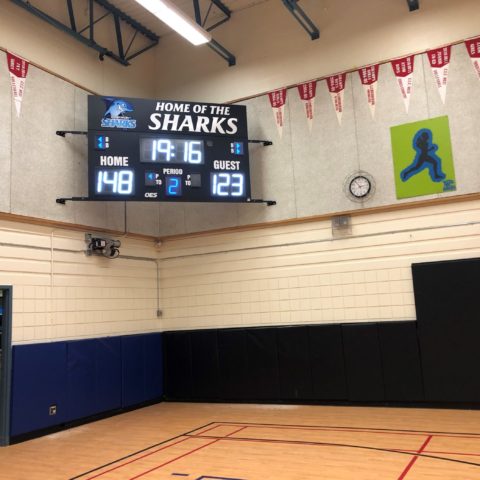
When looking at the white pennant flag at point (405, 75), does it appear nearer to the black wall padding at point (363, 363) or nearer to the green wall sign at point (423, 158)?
the green wall sign at point (423, 158)

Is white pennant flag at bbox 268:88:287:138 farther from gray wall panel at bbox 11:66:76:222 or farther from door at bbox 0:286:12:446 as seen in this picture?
door at bbox 0:286:12:446

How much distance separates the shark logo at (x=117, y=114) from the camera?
8875mm

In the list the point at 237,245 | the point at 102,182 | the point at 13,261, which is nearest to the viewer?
the point at 13,261

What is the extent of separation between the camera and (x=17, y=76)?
27.8ft

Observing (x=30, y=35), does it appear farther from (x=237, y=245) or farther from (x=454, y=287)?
(x=454, y=287)

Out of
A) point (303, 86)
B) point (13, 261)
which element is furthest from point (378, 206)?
point (13, 261)

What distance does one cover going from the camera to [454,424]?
735 centimetres

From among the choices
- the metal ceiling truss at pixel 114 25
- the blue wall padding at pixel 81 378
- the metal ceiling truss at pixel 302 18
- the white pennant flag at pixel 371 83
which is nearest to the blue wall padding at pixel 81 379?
the blue wall padding at pixel 81 378

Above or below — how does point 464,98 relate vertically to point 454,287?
above

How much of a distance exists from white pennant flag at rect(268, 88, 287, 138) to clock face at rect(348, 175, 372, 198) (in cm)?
186

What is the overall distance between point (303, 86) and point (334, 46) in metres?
0.94

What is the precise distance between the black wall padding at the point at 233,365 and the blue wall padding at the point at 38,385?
3117 mm

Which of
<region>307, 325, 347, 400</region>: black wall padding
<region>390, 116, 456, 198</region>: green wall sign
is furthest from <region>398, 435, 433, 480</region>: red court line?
<region>390, 116, 456, 198</region>: green wall sign

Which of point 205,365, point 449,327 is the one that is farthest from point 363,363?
point 205,365
